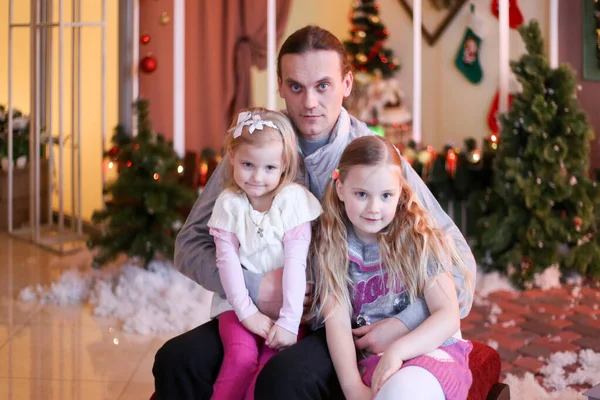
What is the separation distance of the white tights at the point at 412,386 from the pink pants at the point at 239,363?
1.15 ft

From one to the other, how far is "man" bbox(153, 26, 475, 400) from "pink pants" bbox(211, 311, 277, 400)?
0.18ft

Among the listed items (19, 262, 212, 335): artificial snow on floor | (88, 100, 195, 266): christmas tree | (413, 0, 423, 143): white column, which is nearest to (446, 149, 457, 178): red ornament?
(413, 0, 423, 143): white column

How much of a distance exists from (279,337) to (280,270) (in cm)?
18

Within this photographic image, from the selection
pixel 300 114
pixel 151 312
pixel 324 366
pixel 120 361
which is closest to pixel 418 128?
pixel 151 312

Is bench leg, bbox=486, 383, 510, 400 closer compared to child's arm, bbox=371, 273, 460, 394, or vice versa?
child's arm, bbox=371, 273, 460, 394

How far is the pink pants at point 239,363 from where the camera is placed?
6.79 ft

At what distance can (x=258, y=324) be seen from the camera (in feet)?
7.05

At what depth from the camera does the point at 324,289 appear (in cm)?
212

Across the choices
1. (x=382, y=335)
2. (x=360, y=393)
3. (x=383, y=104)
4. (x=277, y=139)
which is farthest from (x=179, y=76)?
(x=360, y=393)

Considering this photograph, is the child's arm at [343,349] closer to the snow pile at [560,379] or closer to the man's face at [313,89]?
the man's face at [313,89]

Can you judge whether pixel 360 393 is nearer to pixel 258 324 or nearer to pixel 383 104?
pixel 258 324

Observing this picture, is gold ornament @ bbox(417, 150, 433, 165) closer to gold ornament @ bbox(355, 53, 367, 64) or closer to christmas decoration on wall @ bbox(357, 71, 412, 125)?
christmas decoration on wall @ bbox(357, 71, 412, 125)

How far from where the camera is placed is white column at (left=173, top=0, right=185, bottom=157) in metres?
4.87

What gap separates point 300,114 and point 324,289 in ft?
1.60
